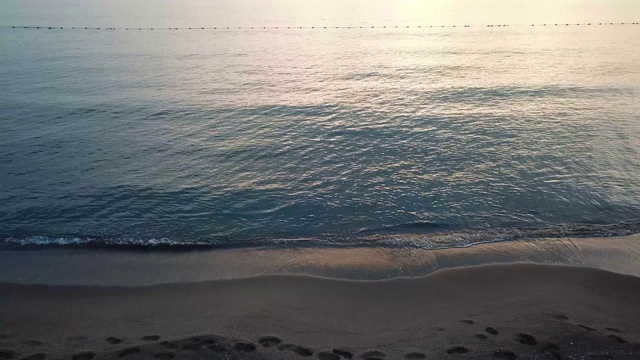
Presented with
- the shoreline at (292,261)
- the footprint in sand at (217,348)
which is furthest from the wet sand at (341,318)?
the shoreline at (292,261)

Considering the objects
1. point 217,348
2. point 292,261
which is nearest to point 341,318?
point 217,348

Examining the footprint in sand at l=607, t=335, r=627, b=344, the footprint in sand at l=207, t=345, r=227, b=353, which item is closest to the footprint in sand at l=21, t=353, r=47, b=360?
the footprint in sand at l=207, t=345, r=227, b=353

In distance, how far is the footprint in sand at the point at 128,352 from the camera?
11542mm

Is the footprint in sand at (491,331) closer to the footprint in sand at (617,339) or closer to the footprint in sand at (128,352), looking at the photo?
the footprint in sand at (617,339)

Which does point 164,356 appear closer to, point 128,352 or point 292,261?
point 128,352

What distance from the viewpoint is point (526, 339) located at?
12.2 m

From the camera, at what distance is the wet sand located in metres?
11.8

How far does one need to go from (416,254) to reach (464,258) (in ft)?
5.29

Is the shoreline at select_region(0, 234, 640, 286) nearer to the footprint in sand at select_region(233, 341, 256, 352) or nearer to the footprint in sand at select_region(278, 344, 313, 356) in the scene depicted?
the footprint in sand at select_region(233, 341, 256, 352)

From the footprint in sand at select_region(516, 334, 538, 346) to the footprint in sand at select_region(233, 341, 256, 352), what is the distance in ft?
21.4

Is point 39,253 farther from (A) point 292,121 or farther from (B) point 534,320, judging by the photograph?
(A) point 292,121

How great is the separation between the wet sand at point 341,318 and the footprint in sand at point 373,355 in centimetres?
5

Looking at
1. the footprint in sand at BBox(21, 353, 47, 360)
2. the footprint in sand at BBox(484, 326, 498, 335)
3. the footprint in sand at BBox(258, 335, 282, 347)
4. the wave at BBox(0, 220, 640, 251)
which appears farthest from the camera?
the wave at BBox(0, 220, 640, 251)

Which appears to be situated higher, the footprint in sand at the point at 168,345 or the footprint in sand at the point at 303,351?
the footprint in sand at the point at 303,351
